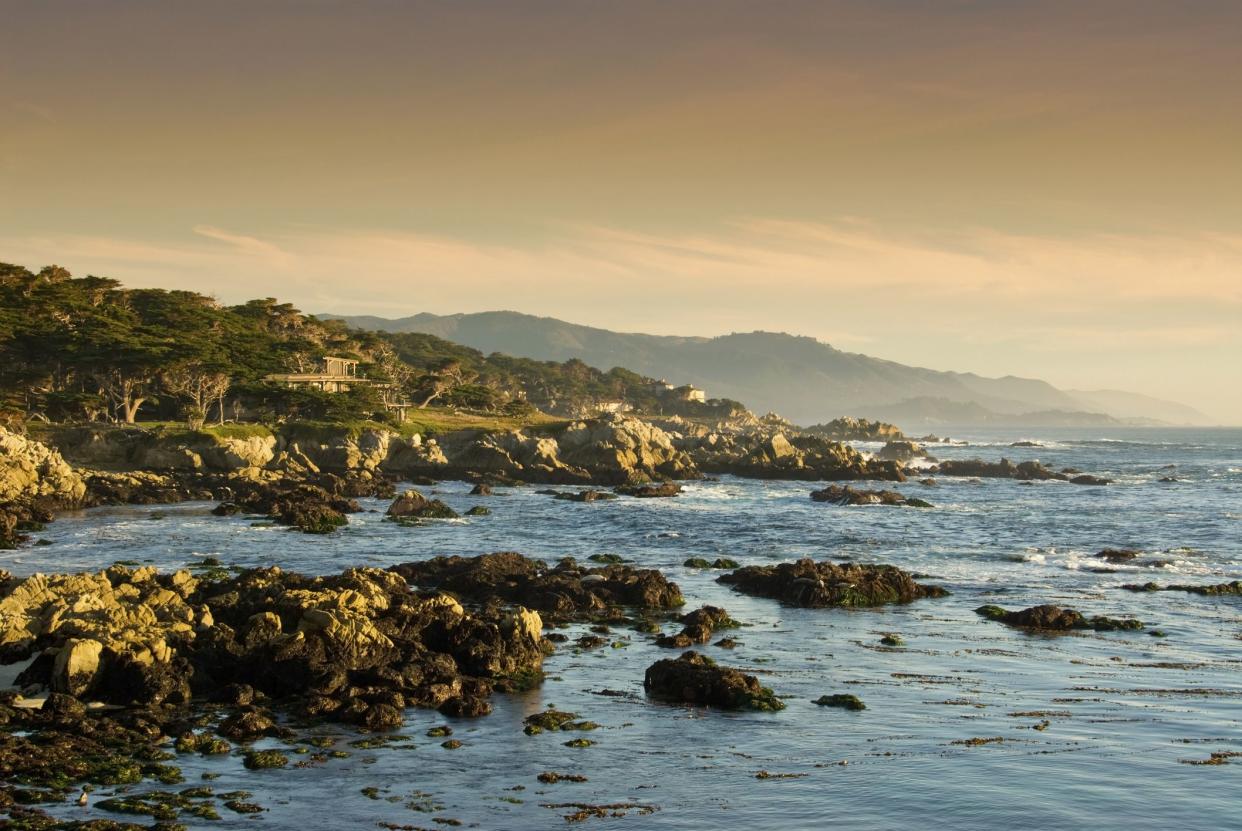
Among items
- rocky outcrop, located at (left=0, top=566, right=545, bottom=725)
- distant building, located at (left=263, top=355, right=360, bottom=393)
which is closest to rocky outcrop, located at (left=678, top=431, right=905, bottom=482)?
distant building, located at (left=263, top=355, right=360, bottom=393)

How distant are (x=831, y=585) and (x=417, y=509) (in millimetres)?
29724

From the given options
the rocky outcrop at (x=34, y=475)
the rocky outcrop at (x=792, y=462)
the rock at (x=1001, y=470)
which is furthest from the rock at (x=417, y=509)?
the rock at (x=1001, y=470)

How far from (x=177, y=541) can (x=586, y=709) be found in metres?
29.5

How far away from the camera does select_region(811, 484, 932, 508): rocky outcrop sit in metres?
71.1

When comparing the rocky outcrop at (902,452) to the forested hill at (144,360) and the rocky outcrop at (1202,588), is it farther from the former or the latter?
the rocky outcrop at (1202,588)

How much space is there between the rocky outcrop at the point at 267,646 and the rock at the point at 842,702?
7.03 meters

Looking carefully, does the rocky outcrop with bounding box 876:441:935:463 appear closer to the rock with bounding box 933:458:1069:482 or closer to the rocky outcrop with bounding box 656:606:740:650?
the rock with bounding box 933:458:1069:482

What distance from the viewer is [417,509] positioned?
58.1 meters

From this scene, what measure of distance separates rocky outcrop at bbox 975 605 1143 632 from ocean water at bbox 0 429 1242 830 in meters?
0.76

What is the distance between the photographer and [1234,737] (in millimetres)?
19875

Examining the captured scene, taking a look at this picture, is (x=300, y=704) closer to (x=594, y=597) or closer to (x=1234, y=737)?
(x=594, y=597)

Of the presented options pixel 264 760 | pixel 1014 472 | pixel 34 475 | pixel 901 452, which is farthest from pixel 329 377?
pixel 264 760

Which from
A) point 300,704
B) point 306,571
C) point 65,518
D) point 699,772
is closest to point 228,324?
point 65,518

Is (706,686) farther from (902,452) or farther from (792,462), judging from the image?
(902,452)
